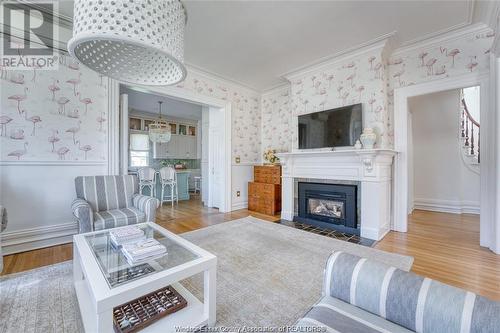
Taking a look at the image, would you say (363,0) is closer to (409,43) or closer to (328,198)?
(409,43)

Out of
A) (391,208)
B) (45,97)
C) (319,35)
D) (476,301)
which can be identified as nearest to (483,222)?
(391,208)

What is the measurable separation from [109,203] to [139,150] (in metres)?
4.89

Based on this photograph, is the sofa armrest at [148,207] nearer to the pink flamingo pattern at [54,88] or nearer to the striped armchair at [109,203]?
the striped armchair at [109,203]

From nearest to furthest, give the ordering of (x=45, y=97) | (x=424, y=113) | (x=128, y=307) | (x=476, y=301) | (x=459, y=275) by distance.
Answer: (x=476, y=301) → (x=128, y=307) → (x=459, y=275) → (x=45, y=97) → (x=424, y=113)

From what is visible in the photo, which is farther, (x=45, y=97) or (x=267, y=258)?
(x=45, y=97)

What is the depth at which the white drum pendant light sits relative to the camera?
39.6 inches

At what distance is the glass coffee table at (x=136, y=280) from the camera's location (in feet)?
3.23

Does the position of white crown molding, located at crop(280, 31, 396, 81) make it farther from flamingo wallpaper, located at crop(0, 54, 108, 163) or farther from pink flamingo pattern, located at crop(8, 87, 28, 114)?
pink flamingo pattern, located at crop(8, 87, 28, 114)

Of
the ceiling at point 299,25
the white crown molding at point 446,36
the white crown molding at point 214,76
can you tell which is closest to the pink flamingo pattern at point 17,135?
the ceiling at point 299,25

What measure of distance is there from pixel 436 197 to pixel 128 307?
19.1 feet

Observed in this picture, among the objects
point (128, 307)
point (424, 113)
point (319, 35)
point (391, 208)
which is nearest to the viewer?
point (128, 307)

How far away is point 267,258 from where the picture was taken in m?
2.29

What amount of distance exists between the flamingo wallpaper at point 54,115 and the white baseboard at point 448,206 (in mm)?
6210

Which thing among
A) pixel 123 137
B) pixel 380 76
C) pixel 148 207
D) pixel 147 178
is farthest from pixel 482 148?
pixel 147 178
